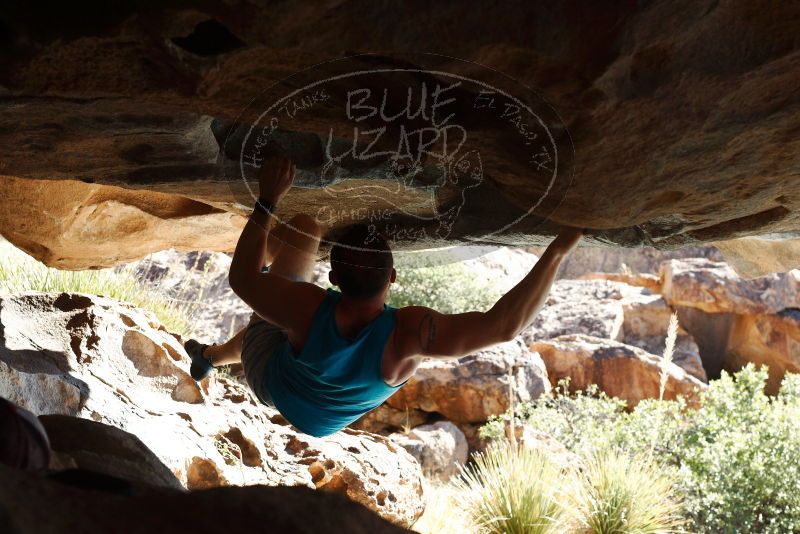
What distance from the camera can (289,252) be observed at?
3.36 m

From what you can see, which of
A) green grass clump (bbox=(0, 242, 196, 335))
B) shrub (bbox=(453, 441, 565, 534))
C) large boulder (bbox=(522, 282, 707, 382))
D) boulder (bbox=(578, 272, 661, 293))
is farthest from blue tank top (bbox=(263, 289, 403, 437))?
boulder (bbox=(578, 272, 661, 293))

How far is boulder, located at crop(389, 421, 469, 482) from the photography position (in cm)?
827

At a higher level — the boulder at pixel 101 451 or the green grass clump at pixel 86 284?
the boulder at pixel 101 451

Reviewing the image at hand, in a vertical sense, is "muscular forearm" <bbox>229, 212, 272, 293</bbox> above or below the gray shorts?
above

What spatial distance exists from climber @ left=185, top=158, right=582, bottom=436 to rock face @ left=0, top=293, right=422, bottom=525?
524mm

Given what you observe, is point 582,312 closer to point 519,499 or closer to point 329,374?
point 519,499

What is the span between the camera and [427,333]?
108 inches

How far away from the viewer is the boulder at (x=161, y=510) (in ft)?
4.54

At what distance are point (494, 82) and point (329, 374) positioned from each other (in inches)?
53.7

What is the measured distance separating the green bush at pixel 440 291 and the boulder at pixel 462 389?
1072 millimetres

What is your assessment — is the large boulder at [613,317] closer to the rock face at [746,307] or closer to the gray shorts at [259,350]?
the rock face at [746,307]

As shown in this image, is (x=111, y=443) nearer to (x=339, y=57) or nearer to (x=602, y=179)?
(x=339, y=57)

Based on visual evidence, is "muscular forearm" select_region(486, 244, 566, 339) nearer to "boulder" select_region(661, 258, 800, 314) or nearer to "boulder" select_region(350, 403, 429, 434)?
"boulder" select_region(350, 403, 429, 434)

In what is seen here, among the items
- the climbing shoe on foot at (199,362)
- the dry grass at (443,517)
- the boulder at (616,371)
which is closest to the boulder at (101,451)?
the climbing shoe on foot at (199,362)
